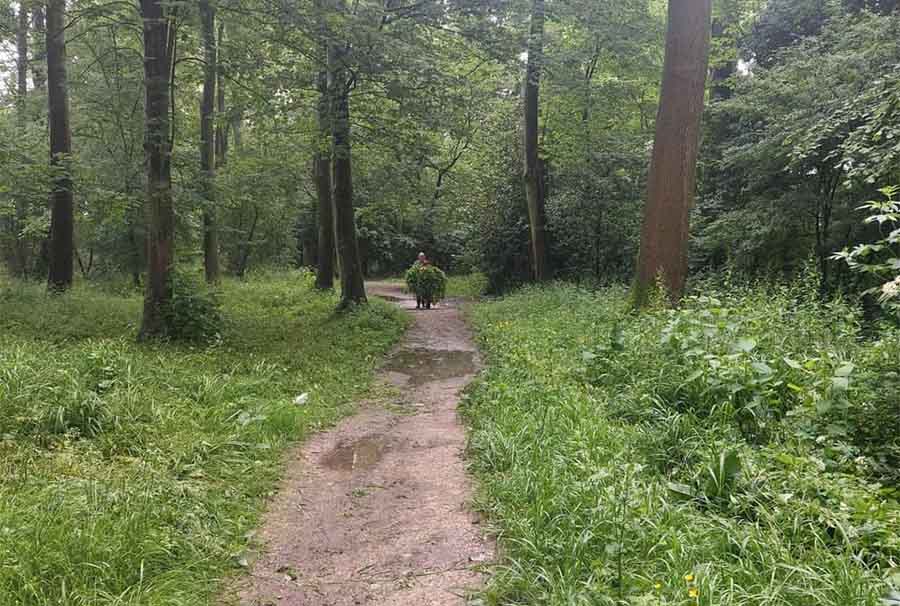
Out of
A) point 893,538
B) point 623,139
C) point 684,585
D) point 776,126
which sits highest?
point 623,139

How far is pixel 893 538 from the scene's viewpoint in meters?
2.73

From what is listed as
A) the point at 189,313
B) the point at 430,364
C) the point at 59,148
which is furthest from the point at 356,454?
the point at 59,148

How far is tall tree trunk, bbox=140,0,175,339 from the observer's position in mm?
8258

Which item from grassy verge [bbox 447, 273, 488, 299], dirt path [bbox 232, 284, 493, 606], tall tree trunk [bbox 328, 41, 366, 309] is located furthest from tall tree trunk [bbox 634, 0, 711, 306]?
grassy verge [bbox 447, 273, 488, 299]

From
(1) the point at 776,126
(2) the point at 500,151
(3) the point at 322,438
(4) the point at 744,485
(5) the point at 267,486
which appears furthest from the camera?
(2) the point at 500,151

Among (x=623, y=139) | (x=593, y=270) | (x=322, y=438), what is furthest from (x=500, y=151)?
(x=322, y=438)

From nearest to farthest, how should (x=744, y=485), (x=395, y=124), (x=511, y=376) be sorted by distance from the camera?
(x=744, y=485)
(x=511, y=376)
(x=395, y=124)

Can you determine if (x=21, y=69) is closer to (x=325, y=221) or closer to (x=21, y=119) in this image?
(x=21, y=119)

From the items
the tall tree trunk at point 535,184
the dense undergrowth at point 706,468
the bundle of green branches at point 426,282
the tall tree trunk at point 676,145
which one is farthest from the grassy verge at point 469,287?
the dense undergrowth at point 706,468

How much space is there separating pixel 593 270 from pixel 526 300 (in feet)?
11.2

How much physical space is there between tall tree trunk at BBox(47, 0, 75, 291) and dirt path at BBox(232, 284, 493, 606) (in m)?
9.98

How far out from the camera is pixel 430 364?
30.3ft

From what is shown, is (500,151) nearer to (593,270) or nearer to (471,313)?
(593,270)

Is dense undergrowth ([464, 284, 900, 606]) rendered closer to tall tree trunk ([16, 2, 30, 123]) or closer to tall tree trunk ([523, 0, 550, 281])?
tall tree trunk ([523, 0, 550, 281])
